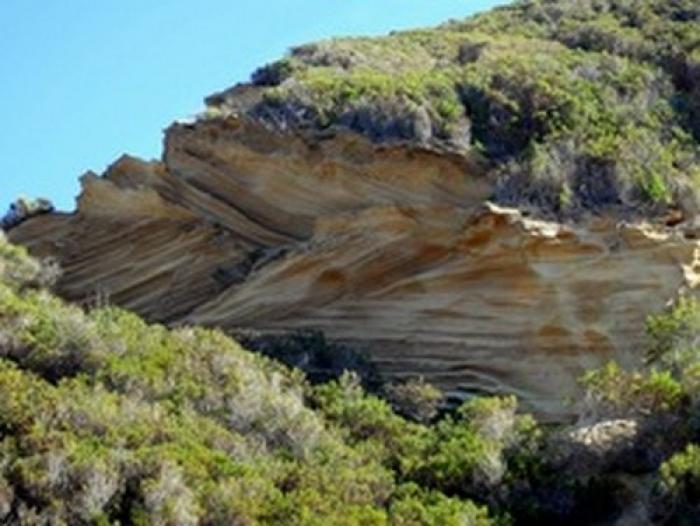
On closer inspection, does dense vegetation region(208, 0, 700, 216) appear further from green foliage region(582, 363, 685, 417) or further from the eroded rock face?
green foliage region(582, 363, 685, 417)

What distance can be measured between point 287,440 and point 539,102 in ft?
33.9

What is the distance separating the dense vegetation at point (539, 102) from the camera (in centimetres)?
2362

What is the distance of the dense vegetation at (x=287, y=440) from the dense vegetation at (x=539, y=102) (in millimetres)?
3671

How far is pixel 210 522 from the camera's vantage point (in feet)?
49.0

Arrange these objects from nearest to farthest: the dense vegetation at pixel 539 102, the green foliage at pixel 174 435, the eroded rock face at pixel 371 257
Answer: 1. the green foliage at pixel 174 435
2. the eroded rock face at pixel 371 257
3. the dense vegetation at pixel 539 102

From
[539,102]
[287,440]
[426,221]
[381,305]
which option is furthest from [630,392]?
[539,102]

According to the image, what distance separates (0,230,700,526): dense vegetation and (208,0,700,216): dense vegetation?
367 centimetres

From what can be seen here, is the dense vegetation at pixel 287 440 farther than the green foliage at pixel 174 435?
Yes

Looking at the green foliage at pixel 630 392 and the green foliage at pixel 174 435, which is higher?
the green foliage at pixel 174 435

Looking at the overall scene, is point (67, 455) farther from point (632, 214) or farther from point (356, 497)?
point (632, 214)

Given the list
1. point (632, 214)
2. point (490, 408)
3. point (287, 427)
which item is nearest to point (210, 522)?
point (287, 427)

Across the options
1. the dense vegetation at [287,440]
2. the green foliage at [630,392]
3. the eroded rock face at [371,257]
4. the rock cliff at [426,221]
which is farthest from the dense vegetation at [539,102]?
the green foliage at [630,392]

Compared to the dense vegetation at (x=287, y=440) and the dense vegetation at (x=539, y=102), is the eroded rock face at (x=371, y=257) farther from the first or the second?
the dense vegetation at (x=287, y=440)

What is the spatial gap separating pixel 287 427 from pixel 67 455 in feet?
10.1
